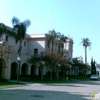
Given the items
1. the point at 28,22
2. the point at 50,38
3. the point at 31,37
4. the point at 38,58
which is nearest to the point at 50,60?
the point at 38,58

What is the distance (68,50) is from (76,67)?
11835 mm

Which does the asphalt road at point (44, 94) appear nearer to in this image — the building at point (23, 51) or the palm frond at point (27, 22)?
the building at point (23, 51)

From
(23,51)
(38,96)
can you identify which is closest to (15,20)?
(23,51)

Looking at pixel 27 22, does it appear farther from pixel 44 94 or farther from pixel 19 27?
pixel 44 94

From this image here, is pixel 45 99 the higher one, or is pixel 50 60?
pixel 50 60

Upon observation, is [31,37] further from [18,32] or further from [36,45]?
[18,32]

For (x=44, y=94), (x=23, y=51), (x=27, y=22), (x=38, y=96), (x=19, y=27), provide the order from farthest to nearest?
(x=23, y=51) < (x=27, y=22) < (x=19, y=27) < (x=44, y=94) < (x=38, y=96)

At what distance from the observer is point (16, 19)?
3950cm

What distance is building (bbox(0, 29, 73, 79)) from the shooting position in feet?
130

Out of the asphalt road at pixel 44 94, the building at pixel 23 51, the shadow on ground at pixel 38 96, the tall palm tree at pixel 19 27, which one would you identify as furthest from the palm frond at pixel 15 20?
the shadow on ground at pixel 38 96

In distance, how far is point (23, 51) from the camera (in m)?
57.2

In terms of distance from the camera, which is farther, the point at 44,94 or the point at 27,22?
the point at 27,22

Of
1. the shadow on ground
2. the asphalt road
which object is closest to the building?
the asphalt road

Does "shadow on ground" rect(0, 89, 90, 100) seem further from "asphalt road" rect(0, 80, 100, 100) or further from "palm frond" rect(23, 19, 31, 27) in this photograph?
"palm frond" rect(23, 19, 31, 27)
